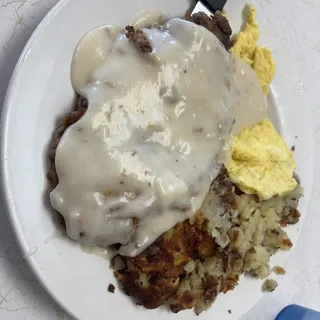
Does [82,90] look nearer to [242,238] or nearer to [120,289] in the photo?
[120,289]

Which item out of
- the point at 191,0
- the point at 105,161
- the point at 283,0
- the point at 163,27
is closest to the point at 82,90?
the point at 105,161

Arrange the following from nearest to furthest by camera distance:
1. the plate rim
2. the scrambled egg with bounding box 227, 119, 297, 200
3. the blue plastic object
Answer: the plate rim → the scrambled egg with bounding box 227, 119, 297, 200 → the blue plastic object

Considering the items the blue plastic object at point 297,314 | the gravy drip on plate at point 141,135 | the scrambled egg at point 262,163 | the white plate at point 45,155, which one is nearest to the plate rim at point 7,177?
the white plate at point 45,155

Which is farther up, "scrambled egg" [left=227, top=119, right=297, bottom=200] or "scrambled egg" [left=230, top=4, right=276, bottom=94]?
"scrambled egg" [left=230, top=4, right=276, bottom=94]

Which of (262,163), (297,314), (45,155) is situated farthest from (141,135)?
(297,314)

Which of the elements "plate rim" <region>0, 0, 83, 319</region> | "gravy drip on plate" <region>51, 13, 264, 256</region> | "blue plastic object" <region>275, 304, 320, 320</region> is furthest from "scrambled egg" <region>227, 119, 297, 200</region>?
"plate rim" <region>0, 0, 83, 319</region>

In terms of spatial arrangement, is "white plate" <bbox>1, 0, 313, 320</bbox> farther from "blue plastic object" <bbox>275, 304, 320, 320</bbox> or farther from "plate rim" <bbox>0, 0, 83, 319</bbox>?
"blue plastic object" <bbox>275, 304, 320, 320</bbox>
